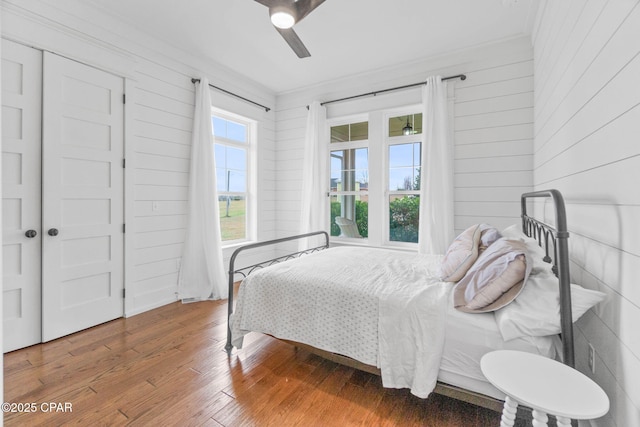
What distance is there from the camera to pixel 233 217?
14.5 ft

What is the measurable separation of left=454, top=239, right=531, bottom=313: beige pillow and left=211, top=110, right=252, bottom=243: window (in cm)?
331

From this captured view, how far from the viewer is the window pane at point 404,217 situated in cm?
390

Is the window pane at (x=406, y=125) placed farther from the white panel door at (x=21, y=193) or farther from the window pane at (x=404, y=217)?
the white panel door at (x=21, y=193)

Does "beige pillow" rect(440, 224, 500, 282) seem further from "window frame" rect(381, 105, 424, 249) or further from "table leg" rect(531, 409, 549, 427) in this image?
"window frame" rect(381, 105, 424, 249)

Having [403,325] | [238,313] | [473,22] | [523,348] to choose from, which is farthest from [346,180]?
[523,348]

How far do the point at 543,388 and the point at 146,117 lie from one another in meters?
3.73

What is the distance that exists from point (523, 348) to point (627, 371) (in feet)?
1.19

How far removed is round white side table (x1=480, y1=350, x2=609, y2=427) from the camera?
1026 mm

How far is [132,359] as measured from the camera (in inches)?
90.1

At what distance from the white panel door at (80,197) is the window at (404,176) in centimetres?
309

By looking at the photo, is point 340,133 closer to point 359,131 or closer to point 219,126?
point 359,131

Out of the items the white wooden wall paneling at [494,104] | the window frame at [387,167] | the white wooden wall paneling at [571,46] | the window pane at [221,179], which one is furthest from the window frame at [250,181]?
the white wooden wall paneling at [571,46]

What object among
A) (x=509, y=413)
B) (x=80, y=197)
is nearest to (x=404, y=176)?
(x=509, y=413)

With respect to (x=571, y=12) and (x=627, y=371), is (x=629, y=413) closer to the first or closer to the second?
(x=627, y=371)
